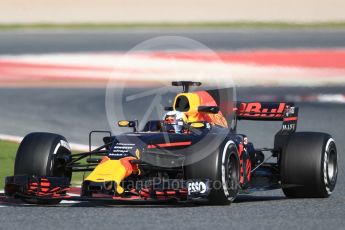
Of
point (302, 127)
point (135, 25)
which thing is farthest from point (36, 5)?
point (302, 127)

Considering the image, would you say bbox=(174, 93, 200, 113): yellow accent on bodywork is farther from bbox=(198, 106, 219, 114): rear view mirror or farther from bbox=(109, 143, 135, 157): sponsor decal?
bbox=(109, 143, 135, 157): sponsor decal

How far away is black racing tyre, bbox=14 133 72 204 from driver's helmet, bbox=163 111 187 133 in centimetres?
122

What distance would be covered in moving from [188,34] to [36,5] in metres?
11.2

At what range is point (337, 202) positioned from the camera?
1171 cm

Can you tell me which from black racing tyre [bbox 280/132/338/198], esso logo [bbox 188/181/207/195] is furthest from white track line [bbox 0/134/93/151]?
esso logo [bbox 188/181/207/195]

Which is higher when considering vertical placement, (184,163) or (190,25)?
(190,25)

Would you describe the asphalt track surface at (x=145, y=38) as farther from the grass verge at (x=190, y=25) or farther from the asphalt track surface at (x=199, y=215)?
the asphalt track surface at (x=199, y=215)

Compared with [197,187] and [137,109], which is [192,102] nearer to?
A: [197,187]

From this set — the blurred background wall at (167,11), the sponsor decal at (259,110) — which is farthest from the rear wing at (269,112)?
the blurred background wall at (167,11)

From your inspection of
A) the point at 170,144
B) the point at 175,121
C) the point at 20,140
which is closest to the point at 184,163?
the point at 170,144

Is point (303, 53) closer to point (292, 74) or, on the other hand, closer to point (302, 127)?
point (292, 74)

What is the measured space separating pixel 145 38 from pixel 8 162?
70.8 ft

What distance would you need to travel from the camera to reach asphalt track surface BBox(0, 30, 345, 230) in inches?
384

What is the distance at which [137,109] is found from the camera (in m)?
22.2
